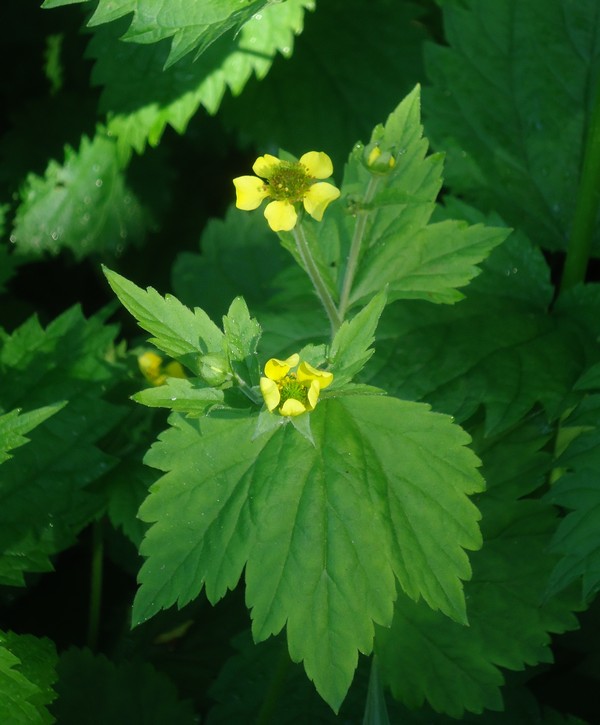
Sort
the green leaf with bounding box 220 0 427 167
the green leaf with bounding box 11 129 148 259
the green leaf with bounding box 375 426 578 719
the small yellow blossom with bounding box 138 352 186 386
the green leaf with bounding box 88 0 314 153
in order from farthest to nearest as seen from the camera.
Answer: the green leaf with bounding box 11 129 148 259, the green leaf with bounding box 220 0 427 167, the green leaf with bounding box 88 0 314 153, the small yellow blossom with bounding box 138 352 186 386, the green leaf with bounding box 375 426 578 719

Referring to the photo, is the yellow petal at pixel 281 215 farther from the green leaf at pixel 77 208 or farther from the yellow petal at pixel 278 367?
the green leaf at pixel 77 208

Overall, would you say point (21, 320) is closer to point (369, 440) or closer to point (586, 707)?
point (369, 440)

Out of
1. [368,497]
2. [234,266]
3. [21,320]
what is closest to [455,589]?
[368,497]

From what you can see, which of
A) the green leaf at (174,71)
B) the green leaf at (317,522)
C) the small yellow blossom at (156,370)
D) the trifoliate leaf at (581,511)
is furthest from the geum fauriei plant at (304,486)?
the green leaf at (174,71)

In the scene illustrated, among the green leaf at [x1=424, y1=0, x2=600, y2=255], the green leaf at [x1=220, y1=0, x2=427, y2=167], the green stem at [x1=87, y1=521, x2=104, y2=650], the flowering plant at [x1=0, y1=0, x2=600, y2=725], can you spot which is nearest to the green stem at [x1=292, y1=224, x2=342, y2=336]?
the flowering plant at [x1=0, y1=0, x2=600, y2=725]

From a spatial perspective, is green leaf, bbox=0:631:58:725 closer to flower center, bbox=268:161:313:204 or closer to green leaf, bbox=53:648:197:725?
green leaf, bbox=53:648:197:725

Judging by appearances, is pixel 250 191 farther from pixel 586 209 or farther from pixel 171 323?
pixel 586 209
